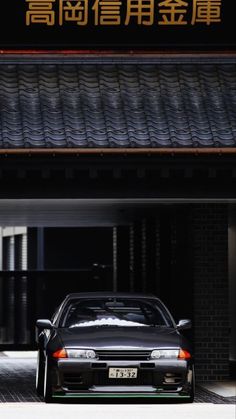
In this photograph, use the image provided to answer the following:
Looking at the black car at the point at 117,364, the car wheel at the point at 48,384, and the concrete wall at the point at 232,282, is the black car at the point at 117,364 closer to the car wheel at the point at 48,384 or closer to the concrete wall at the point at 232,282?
the car wheel at the point at 48,384

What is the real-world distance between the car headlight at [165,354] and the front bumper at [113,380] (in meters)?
0.06

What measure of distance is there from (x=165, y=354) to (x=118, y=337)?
2.10ft

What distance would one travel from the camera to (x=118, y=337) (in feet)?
52.7

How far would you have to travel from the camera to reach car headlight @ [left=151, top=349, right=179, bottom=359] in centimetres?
1582

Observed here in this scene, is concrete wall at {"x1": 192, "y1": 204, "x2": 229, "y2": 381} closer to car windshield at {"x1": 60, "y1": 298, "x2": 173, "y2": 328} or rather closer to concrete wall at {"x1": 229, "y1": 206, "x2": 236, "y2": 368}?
concrete wall at {"x1": 229, "y1": 206, "x2": 236, "y2": 368}

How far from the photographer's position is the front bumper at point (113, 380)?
15570mm

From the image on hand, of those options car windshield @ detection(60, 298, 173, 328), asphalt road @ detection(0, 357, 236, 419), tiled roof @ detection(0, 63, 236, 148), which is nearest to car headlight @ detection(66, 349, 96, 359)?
asphalt road @ detection(0, 357, 236, 419)

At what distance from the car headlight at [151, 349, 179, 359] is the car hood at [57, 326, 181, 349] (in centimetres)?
6

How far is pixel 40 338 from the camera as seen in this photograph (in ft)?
59.5

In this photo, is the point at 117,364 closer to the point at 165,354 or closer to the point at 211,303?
the point at 165,354

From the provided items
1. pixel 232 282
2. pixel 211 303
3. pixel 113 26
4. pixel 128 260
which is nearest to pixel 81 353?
pixel 211 303

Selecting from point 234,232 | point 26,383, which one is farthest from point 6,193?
point 234,232

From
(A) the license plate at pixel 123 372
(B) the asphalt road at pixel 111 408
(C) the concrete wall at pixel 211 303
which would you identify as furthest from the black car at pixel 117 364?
(C) the concrete wall at pixel 211 303

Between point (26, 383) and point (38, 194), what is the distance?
10.4 feet
